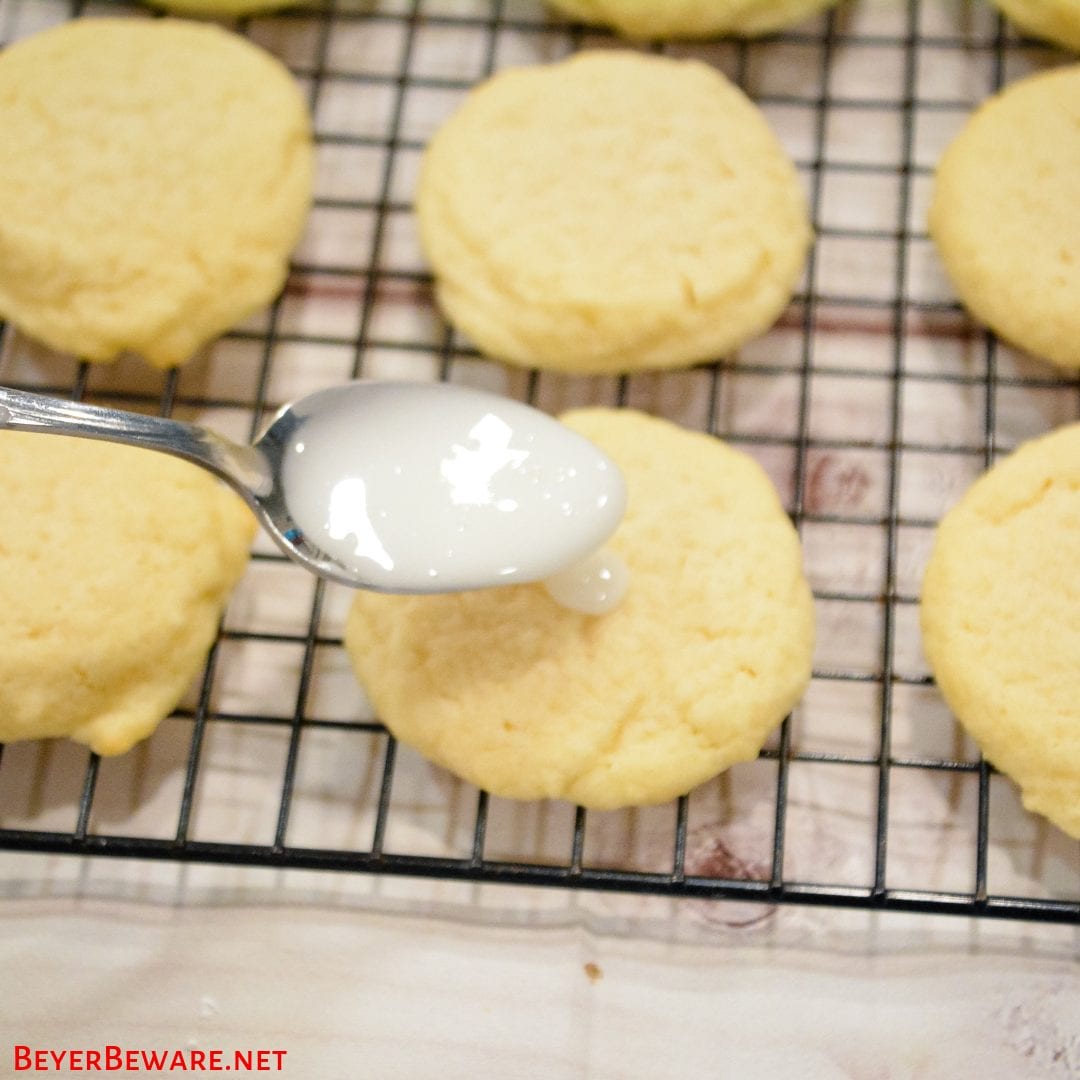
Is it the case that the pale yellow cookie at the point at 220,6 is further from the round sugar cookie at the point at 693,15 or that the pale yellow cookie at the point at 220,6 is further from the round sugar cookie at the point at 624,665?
the round sugar cookie at the point at 624,665

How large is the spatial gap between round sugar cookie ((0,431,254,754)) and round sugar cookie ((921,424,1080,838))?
800 mm

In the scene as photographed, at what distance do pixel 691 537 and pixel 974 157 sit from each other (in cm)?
62

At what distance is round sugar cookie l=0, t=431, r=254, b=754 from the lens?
129 cm

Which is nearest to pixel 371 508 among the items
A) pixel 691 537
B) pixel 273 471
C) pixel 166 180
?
pixel 273 471

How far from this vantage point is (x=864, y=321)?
1.57 m

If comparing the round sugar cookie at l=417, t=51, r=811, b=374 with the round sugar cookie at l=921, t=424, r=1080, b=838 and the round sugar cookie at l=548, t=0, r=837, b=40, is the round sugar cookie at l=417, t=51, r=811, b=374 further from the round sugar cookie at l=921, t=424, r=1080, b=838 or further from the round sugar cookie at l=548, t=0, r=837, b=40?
the round sugar cookie at l=921, t=424, r=1080, b=838

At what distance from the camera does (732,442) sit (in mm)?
1507

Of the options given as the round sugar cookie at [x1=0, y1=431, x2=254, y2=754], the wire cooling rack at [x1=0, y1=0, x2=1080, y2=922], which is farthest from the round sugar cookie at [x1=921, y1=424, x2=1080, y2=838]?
the round sugar cookie at [x1=0, y1=431, x2=254, y2=754]

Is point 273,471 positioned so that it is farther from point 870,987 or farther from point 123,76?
point 870,987

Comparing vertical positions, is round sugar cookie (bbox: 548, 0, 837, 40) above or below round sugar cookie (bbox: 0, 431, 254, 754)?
above

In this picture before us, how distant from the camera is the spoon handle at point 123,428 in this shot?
3.59 ft

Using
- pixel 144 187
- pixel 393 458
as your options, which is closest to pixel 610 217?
pixel 393 458

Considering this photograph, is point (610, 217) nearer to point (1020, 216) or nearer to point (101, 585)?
point (1020, 216)

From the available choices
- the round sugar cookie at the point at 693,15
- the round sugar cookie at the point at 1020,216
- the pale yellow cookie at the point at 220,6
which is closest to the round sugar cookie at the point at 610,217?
the round sugar cookie at the point at 693,15
